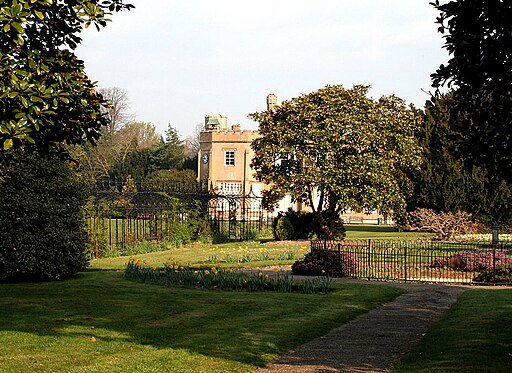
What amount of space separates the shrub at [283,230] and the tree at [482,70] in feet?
81.7

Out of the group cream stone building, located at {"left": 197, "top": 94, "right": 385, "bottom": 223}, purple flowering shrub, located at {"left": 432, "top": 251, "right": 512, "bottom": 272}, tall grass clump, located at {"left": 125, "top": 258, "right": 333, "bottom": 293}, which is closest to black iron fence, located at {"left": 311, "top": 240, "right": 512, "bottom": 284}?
purple flowering shrub, located at {"left": 432, "top": 251, "right": 512, "bottom": 272}

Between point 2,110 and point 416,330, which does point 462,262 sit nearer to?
point 416,330

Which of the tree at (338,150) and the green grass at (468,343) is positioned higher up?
the tree at (338,150)

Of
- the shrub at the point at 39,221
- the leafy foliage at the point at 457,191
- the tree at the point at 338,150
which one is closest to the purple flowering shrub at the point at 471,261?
the shrub at the point at 39,221

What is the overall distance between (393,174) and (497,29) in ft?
90.0

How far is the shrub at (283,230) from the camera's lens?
33.2 m

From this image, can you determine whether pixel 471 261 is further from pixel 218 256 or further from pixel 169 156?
pixel 169 156

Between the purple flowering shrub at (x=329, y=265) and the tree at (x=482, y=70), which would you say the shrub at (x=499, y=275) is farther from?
the tree at (x=482, y=70)

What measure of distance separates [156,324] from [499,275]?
1017cm

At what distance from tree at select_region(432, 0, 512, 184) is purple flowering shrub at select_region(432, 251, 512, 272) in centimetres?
1163

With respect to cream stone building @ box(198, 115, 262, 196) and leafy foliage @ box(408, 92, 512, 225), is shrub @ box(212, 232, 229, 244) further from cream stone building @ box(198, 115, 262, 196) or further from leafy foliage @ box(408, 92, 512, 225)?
cream stone building @ box(198, 115, 262, 196)

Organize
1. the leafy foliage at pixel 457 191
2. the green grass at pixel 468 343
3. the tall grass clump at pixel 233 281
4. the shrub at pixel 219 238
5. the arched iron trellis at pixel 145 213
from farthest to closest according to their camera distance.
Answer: the leafy foliage at pixel 457 191 → the shrub at pixel 219 238 → the arched iron trellis at pixel 145 213 → the tall grass clump at pixel 233 281 → the green grass at pixel 468 343

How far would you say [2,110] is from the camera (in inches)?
340

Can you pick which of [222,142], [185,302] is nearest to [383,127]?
[185,302]
